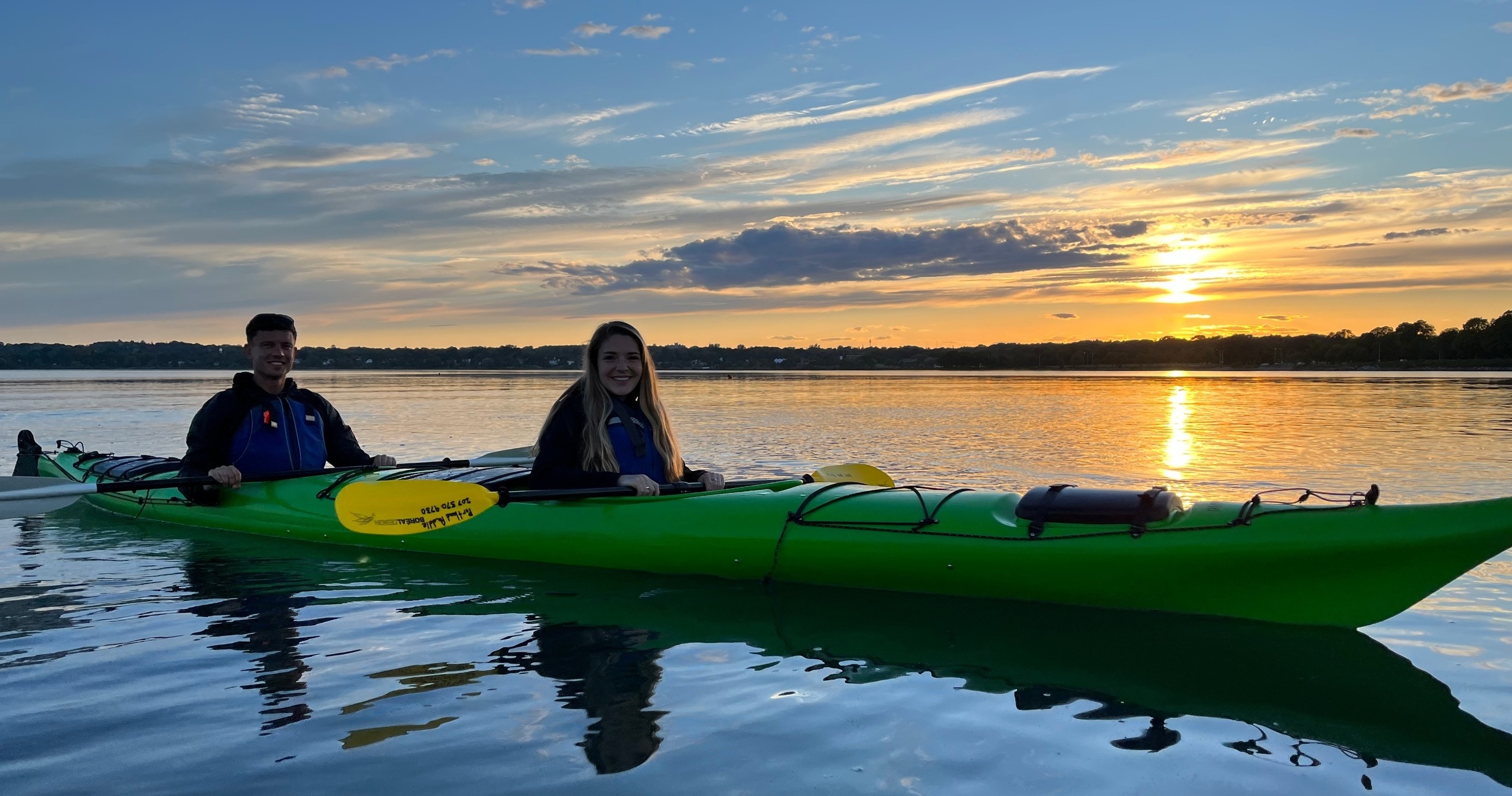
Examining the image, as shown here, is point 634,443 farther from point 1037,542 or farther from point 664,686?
point 1037,542

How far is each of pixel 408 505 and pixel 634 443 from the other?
166 centimetres

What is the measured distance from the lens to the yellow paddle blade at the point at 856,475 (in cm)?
681

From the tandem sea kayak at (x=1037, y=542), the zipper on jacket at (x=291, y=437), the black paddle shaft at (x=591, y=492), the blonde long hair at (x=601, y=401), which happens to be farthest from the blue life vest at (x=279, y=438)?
the blonde long hair at (x=601, y=401)

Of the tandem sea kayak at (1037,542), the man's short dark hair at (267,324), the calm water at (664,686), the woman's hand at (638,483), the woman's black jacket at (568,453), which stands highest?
the man's short dark hair at (267,324)

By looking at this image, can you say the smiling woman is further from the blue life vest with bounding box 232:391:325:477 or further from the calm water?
the blue life vest with bounding box 232:391:325:477

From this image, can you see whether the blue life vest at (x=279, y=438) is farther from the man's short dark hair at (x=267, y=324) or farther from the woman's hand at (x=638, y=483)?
the woman's hand at (x=638, y=483)

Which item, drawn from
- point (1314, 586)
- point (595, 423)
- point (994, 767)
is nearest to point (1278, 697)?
point (1314, 586)

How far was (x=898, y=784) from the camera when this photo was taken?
3.10 meters

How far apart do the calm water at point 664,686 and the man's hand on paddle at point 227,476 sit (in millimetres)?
511

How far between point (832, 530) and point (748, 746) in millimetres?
2234

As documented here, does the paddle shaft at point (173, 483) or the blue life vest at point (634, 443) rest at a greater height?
the blue life vest at point (634, 443)

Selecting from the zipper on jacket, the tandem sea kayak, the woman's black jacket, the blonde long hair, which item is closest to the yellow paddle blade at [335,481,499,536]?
the tandem sea kayak

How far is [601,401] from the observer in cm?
587

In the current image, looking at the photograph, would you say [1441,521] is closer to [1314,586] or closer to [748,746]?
[1314,586]
